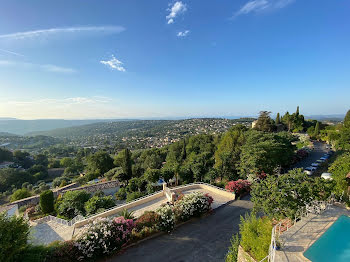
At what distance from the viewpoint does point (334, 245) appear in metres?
5.99

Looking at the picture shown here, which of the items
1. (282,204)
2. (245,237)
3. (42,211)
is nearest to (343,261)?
(282,204)

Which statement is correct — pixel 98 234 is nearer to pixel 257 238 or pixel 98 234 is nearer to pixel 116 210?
pixel 116 210

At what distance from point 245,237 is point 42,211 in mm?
15507

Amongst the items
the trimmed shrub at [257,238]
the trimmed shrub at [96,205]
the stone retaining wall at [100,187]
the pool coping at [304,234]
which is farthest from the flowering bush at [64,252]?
the stone retaining wall at [100,187]

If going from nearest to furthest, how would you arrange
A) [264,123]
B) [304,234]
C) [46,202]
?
[304,234], [46,202], [264,123]

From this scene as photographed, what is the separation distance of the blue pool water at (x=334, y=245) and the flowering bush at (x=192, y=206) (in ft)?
14.7

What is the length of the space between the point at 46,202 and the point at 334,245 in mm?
17734

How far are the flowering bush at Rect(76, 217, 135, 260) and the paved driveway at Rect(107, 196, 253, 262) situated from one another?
0.63 metres

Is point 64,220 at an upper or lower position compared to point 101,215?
lower

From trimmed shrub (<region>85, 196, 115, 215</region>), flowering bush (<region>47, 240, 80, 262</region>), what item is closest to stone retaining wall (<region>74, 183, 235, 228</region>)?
trimmed shrub (<region>85, 196, 115, 215</region>)

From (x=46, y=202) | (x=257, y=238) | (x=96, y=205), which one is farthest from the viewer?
(x=46, y=202)

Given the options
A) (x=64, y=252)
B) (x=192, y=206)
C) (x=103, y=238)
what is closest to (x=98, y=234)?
(x=103, y=238)

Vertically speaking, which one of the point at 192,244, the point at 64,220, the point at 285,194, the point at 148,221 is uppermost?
the point at 285,194

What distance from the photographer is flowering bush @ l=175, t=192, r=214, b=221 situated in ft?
26.7
